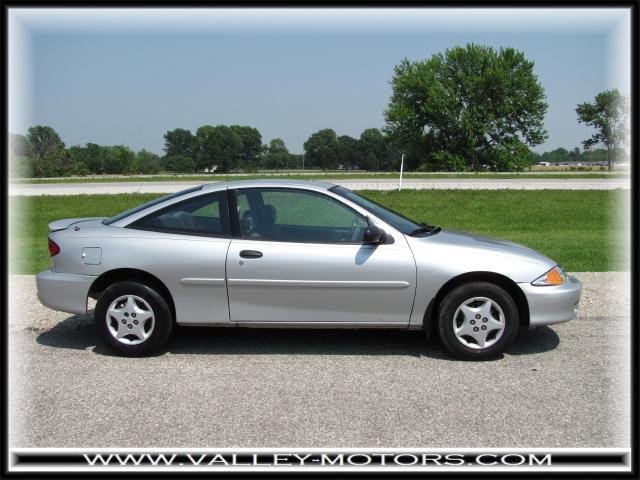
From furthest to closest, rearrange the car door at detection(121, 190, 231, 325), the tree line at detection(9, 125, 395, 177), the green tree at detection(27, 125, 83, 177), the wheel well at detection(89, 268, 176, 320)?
the tree line at detection(9, 125, 395, 177) → the green tree at detection(27, 125, 83, 177) → the wheel well at detection(89, 268, 176, 320) → the car door at detection(121, 190, 231, 325)

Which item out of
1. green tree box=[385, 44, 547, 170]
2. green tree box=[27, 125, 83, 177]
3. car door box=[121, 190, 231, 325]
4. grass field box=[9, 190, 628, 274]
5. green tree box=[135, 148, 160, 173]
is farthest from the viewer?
green tree box=[385, 44, 547, 170]

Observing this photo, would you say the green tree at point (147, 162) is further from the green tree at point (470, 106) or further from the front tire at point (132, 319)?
the front tire at point (132, 319)

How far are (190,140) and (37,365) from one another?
2636cm

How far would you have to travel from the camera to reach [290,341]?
5.78 metres

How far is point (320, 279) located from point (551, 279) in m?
1.86

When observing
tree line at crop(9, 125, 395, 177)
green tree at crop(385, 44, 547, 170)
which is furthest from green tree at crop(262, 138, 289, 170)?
green tree at crop(385, 44, 547, 170)

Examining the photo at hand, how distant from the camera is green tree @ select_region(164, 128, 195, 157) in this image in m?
29.7

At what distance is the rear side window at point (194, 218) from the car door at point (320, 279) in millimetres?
242

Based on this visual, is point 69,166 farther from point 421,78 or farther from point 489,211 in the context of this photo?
point 421,78

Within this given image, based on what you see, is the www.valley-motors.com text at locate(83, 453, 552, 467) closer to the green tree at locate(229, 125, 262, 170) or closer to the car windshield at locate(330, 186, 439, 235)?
the car windshield at locate(330, 186, 439, 235)

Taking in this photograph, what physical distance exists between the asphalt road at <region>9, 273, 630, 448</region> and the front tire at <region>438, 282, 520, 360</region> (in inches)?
5.0

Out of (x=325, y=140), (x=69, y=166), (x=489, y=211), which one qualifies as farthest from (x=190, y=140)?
(x=489, y=211)

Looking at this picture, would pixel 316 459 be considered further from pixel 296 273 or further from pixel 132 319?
pixel 132 319

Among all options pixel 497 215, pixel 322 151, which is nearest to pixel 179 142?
pixel 322 151
